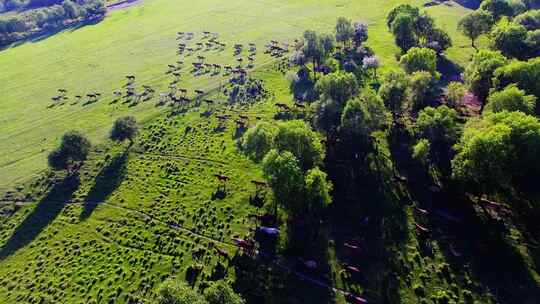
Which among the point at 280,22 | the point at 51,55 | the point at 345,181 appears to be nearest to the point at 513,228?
the point at 345,181

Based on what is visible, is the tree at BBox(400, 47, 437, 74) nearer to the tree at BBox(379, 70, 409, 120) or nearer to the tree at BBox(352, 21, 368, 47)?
the tree at BBox(379, 70, 409, 120)

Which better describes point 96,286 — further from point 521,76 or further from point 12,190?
point 521,76

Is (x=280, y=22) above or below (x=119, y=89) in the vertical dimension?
above

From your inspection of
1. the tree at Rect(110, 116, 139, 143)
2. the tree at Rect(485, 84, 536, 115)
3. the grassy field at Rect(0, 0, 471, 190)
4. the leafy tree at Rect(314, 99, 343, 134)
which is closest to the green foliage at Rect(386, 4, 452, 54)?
the grassy field at Rect(0, 0, 471, 190)

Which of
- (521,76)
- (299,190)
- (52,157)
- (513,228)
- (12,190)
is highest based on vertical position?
(521,76)

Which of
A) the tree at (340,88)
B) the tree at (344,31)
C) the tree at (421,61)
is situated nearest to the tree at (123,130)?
the tree at (340,88)

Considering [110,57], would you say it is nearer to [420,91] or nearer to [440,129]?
[420,91]
